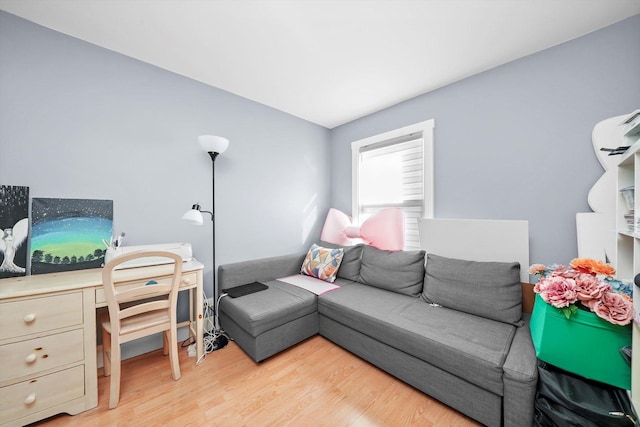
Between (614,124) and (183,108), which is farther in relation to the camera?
(183,108)

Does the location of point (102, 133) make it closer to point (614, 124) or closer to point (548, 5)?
point (548, 5)

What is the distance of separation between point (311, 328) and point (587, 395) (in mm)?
1737

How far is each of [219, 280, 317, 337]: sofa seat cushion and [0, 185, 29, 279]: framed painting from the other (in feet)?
4.50

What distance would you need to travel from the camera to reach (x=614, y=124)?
5.20ft

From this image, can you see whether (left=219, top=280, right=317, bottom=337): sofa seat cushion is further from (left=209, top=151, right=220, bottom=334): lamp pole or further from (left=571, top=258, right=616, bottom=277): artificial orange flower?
(left=571, top=258, right=616, bottom=277): artificial orange flower

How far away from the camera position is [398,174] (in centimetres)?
281

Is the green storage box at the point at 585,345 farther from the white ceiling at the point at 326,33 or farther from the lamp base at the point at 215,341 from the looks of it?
the lamp base at the point at 215,341

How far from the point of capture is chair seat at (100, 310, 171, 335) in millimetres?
1519

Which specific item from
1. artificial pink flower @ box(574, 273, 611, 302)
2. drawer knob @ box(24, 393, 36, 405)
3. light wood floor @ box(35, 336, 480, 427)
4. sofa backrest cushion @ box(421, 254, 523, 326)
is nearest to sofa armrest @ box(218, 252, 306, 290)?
light wood floor @ box(35, 336, 480, 427)

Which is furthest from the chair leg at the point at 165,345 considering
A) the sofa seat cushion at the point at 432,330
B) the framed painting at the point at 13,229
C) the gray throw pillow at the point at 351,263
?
the gray throw pillow at the point at 351,263

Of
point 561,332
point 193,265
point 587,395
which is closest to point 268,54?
point 193,265

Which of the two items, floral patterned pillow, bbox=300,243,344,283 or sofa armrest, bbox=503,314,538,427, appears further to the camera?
floral patterned pillow, bbox=300,243,344,283

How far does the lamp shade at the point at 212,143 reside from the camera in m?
2.07

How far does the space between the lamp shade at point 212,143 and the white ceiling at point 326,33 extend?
0.63m
